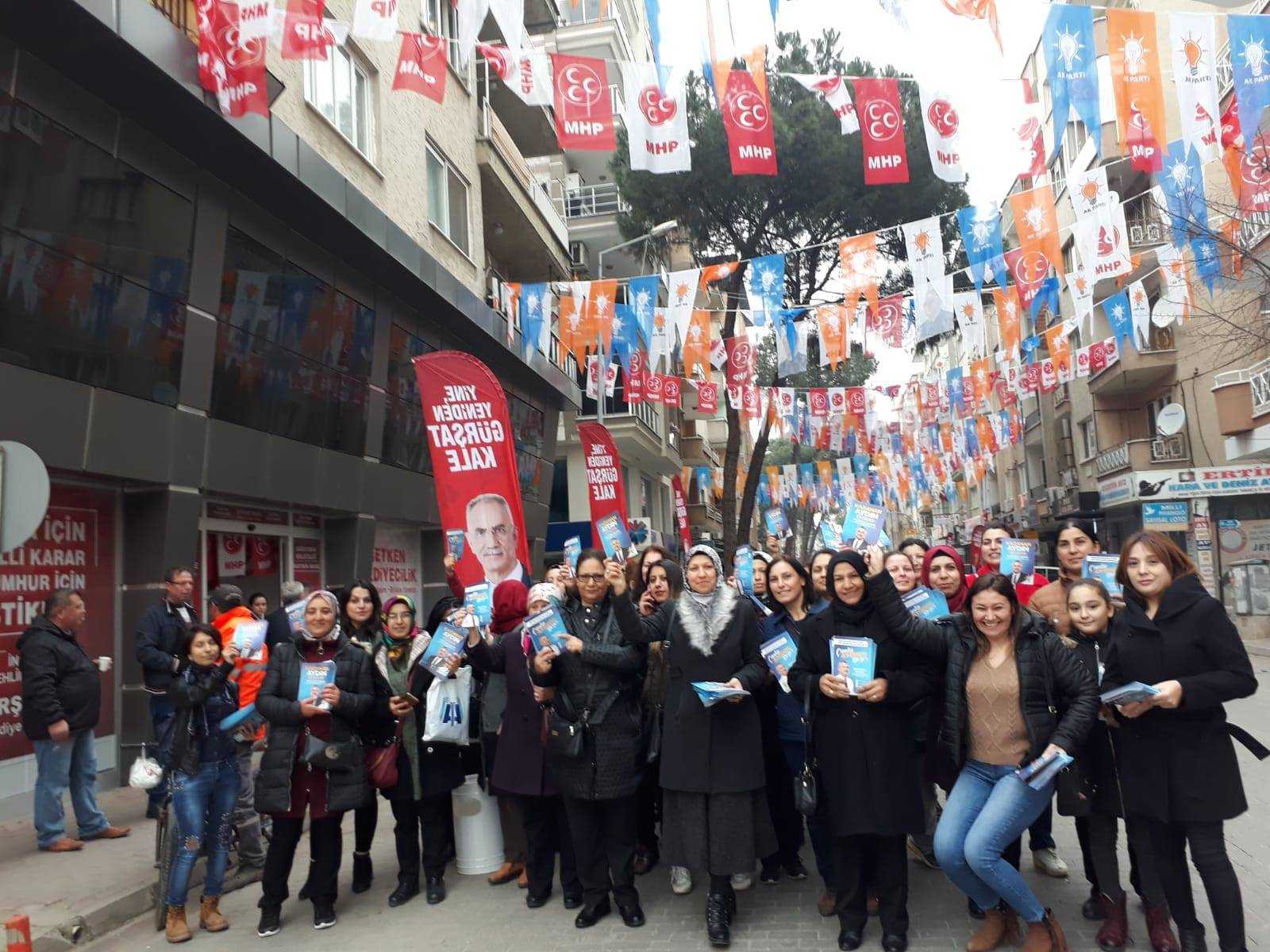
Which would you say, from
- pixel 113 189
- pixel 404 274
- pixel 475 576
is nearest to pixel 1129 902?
pixel 475 576

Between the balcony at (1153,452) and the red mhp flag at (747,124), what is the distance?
22.5 metres

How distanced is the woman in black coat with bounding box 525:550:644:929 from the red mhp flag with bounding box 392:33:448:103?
4929mm

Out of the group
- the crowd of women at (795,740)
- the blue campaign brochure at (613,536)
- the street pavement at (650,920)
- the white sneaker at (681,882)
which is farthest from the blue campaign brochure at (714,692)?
the blue campaign brochure at (613,536)

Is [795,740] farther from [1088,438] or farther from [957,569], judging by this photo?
[1088,438]

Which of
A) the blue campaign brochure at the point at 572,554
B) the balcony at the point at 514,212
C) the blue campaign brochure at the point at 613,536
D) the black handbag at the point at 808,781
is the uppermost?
the balcony at the point at 514,212

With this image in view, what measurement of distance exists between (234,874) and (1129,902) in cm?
553

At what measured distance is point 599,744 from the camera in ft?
17.6

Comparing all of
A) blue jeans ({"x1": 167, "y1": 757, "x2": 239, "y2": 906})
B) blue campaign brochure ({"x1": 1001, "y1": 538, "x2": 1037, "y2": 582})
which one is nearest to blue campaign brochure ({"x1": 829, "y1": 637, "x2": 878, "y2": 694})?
blue campaign brochure ({"x1": 1001, "y1": 538, "x2": 1037, "y2": 582})

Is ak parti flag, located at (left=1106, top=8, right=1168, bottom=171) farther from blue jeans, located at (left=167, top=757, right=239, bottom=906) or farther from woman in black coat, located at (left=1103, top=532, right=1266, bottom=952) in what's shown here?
blue jeans, located at (left=167, top=757, right=239, bottom=906)

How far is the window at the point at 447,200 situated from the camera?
53.4 ft

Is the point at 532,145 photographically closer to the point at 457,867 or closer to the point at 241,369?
the point at 241,369

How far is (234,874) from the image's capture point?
6570mm

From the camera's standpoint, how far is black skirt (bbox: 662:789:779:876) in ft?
16.4

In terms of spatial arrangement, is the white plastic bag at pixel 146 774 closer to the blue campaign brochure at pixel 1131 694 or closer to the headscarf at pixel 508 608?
the headscarf at pixel 508 608
